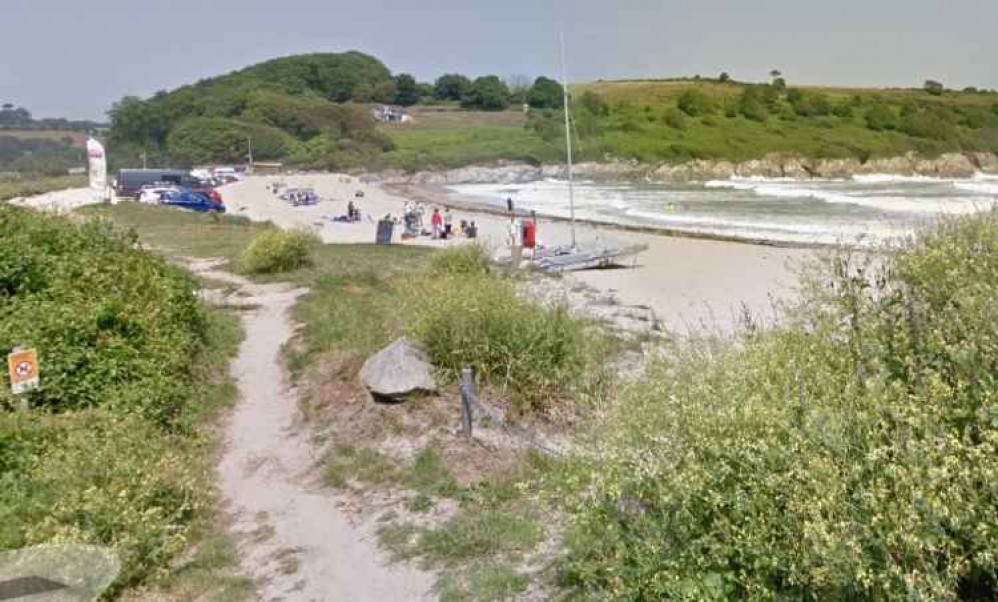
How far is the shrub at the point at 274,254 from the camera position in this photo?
56.6 ft

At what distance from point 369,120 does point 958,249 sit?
135020 mm

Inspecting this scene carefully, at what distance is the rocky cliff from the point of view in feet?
291

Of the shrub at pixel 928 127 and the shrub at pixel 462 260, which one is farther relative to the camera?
the shrub at pixel 928 127

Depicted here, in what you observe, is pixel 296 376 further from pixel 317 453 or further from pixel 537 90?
pixel 537 90

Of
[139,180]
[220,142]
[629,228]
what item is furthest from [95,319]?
[220,142]

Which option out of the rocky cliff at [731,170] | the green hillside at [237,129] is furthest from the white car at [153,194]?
the green hillside at [237,129]

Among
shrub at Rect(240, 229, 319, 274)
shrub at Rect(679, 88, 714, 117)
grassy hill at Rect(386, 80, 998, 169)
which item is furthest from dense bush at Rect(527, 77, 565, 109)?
shrub at Rect(240, 229, 319, 274)

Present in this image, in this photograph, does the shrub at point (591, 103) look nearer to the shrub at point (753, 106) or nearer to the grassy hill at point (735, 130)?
the grassy hill at point (735, 130)

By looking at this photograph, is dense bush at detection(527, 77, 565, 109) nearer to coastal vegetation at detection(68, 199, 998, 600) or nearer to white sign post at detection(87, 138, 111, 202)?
white sign post at detection(87, 138, 111, 202)

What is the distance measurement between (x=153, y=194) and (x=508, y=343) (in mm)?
40322

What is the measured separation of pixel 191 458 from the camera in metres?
6.62

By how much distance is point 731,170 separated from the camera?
92688 millimetres

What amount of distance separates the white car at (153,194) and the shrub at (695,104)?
9657cm

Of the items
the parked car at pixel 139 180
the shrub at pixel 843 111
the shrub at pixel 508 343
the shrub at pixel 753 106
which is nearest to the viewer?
the shrub at pixel 508 343
